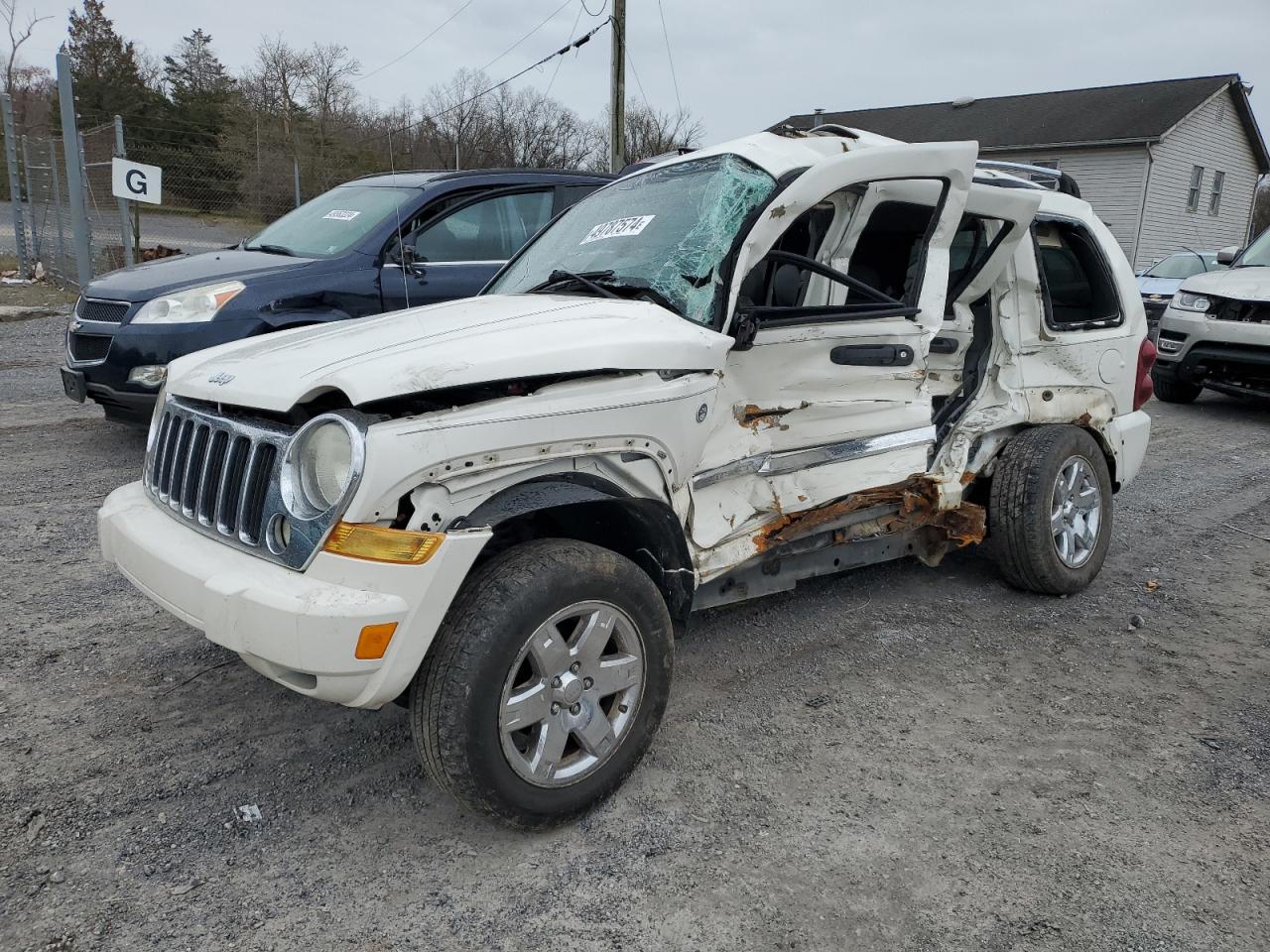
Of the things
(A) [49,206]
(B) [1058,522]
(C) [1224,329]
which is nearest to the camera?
(B) [1058,522]

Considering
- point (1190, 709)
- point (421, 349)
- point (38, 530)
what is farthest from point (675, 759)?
point (38, 530)

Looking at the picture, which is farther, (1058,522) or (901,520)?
(1058,522)

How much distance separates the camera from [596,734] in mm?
2736

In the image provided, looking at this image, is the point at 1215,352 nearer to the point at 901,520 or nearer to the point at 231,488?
the point at 901,520

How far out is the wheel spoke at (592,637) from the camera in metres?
2.66

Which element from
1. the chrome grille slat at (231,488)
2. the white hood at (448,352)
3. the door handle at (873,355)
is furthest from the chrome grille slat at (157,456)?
the door handle at (873,355)

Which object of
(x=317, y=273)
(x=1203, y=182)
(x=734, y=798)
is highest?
(x=1203, y=182)

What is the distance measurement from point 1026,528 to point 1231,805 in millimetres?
1596

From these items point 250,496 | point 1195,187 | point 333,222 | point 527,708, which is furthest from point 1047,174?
point 1195,187

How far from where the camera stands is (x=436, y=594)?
2.35 m

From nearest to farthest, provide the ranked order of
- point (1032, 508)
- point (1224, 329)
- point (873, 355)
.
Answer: point (873, 355) → point (1032, 508) → point (1224, 329)

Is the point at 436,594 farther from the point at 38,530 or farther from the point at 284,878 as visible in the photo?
the point at 38,530

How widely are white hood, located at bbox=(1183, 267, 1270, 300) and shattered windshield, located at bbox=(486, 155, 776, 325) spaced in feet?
23.8

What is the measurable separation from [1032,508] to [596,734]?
2.54 meters
